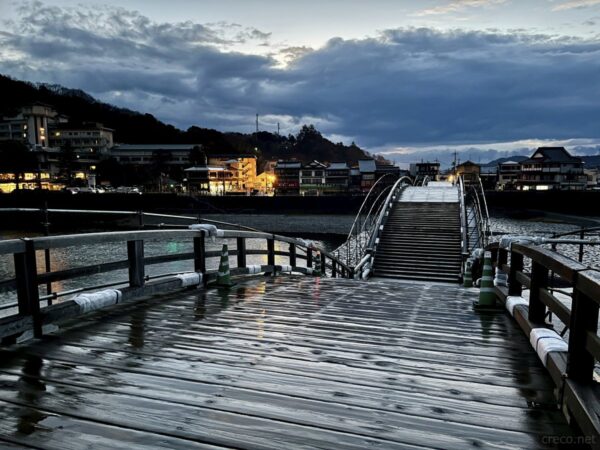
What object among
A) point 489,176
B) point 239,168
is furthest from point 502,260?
point 489,176

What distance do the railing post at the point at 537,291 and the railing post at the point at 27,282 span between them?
4949 mm

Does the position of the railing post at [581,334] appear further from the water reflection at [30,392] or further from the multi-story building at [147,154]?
the multi-story building at [147,154]

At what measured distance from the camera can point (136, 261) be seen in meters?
5.61

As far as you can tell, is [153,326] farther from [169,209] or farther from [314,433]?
[169,209]

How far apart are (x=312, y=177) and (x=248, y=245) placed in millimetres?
49615

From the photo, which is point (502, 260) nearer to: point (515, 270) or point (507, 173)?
point (515, 270)

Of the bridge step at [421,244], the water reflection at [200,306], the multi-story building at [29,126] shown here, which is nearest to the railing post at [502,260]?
the water reflection at [200,306]

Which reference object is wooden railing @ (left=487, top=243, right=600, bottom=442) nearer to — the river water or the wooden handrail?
the wooden handrail

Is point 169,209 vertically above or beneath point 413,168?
beneath

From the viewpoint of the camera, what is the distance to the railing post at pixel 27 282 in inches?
152

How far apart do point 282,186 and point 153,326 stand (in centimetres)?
8706

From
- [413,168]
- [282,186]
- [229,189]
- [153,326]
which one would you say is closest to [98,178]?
[229,189]

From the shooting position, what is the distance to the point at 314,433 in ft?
8.05

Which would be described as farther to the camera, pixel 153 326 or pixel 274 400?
pixel 153 326
